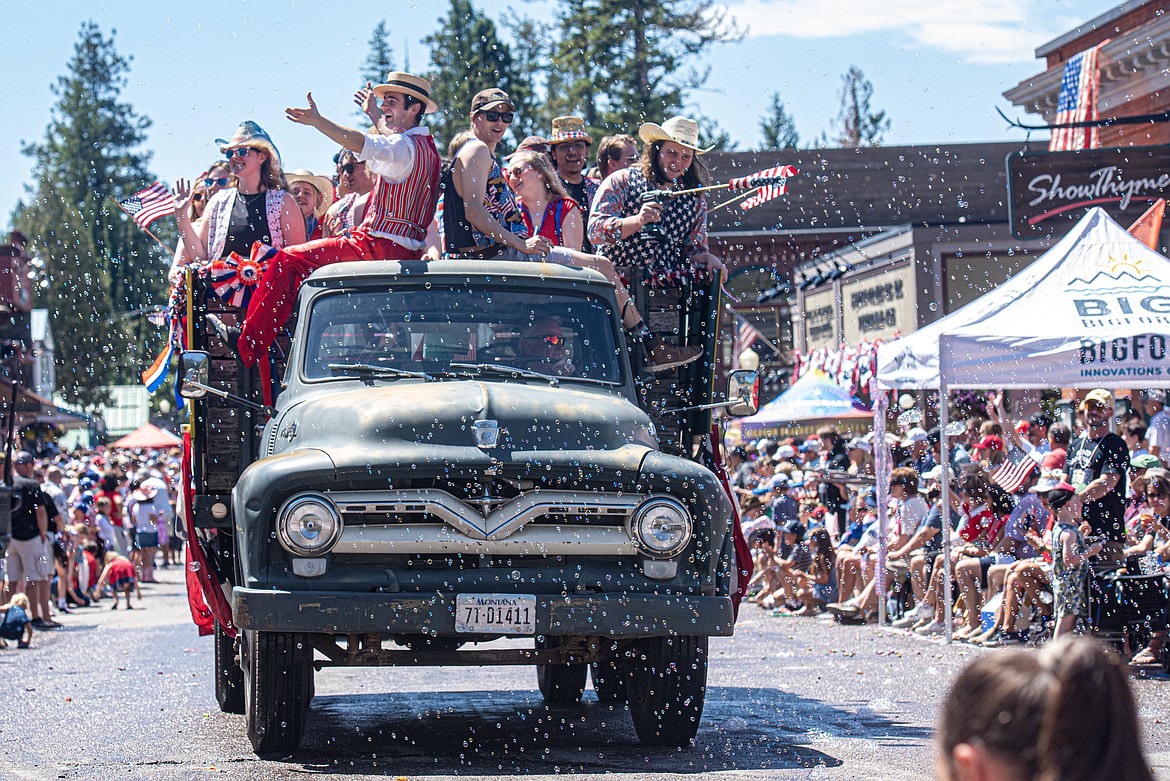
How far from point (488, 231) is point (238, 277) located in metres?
1.43

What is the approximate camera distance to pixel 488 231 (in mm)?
9734

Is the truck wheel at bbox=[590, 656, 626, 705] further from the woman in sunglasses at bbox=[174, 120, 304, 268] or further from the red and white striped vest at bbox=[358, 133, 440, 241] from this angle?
the woman in sunglasses at bbox=[174, 120, 304, 268]

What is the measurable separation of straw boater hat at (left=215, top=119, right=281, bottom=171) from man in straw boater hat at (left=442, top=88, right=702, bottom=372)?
130 centimetres

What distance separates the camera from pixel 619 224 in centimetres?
1048

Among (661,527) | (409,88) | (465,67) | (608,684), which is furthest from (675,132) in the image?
(465,67)

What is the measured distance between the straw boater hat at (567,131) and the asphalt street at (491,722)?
3767 millimetres

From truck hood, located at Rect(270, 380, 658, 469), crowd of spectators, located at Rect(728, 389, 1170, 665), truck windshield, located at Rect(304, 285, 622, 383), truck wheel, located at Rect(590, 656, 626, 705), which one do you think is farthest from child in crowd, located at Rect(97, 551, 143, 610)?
truck hood, located at Rect(270, 380, 658, 469)

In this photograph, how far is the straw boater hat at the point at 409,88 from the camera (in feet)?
31.6

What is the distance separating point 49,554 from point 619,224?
39.5ft

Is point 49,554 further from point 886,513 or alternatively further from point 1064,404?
point 1064,404

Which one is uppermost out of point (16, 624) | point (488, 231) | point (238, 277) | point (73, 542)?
point (488, 231)

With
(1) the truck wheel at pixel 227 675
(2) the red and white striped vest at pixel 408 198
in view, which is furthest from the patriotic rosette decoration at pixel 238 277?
(1) the truck wheel at pixel 227 675

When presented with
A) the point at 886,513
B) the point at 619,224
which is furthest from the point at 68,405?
the point at 619,224

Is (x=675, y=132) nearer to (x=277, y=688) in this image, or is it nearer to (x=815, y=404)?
(x=277, y=688)
